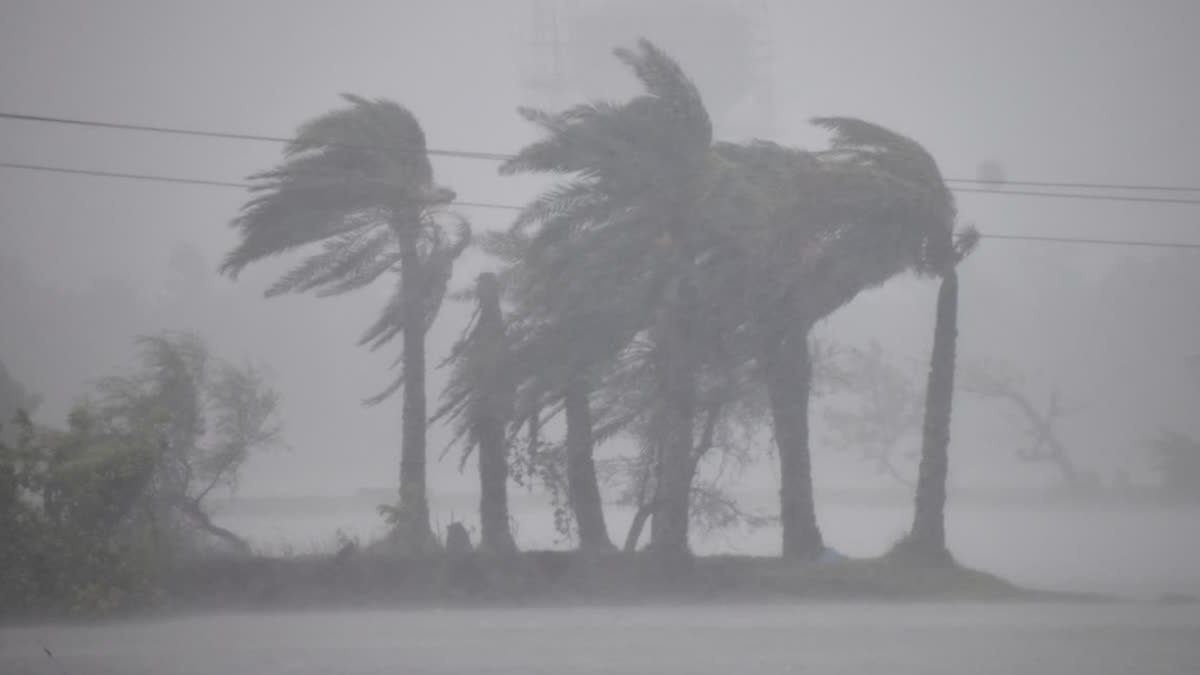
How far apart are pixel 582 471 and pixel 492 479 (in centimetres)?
214

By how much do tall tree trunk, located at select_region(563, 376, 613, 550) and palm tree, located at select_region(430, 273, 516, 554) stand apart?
1505mm

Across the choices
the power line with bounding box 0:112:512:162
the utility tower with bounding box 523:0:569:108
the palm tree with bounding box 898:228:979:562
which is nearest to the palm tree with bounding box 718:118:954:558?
the palm tree with bounding box 898:228:979:562

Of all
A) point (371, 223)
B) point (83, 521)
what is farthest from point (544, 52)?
point (83, 521)

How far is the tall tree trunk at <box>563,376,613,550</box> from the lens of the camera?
21922 millimetres

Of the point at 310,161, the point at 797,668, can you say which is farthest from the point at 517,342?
the point at 797,668

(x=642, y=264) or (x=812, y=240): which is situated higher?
(x=812, y=240)

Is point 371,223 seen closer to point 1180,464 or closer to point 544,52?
point 1180,464

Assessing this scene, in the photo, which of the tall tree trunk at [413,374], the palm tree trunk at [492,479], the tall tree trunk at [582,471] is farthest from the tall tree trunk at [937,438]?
the tall tree trunk at [413,374]

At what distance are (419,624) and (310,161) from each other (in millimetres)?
11323

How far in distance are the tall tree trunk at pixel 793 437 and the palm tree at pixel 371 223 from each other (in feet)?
25.8

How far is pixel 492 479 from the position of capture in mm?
21203

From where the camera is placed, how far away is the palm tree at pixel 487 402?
20750 mm

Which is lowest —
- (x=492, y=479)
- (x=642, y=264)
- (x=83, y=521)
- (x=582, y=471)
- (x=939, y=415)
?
(x=83, y=521)

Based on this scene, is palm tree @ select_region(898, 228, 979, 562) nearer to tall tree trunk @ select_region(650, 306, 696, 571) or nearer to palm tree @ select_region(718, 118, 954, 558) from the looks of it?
palm tree @ select_region(718, 118, 954, 558)
